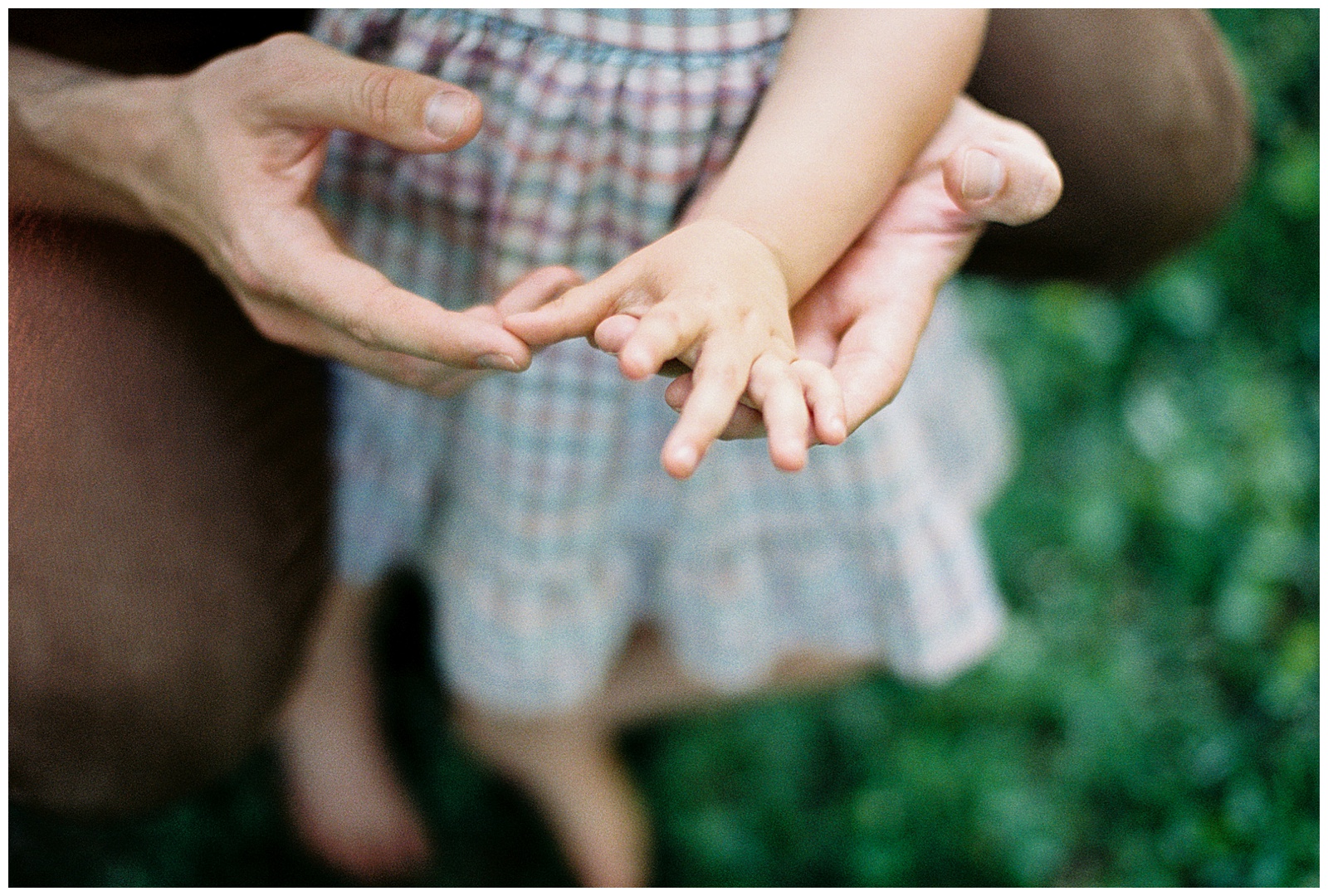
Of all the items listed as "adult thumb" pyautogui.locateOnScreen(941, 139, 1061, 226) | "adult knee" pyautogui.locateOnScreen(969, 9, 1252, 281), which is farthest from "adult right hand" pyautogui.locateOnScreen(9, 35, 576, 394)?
"adult knee" pyautogui.locateOnScreen(969, 9, 1252, 281)

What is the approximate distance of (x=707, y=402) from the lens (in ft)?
1.47

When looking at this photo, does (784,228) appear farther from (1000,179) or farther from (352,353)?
(352,353)

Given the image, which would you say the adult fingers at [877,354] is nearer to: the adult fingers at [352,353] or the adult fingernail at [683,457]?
the adult fingernail at [683,457]

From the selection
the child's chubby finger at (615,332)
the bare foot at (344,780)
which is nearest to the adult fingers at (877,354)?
the child's chubby finger at (615,332)

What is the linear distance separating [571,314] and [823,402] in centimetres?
14

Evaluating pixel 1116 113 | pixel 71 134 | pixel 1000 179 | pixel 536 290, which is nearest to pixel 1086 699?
pixel 1116 113

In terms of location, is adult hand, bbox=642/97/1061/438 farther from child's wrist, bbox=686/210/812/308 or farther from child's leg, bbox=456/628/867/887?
child's leg, bbox=456/628/867/887

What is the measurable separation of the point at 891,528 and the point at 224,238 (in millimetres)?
563

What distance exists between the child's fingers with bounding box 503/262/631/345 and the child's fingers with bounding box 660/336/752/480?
7 cm

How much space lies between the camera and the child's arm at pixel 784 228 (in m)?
0.46

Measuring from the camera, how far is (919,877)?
1155 millimetres

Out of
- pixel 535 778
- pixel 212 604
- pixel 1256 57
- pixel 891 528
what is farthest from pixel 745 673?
pixel 1256 57

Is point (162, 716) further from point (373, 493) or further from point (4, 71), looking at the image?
point (4, 71)

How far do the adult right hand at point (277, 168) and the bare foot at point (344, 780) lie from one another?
63 centimetres
